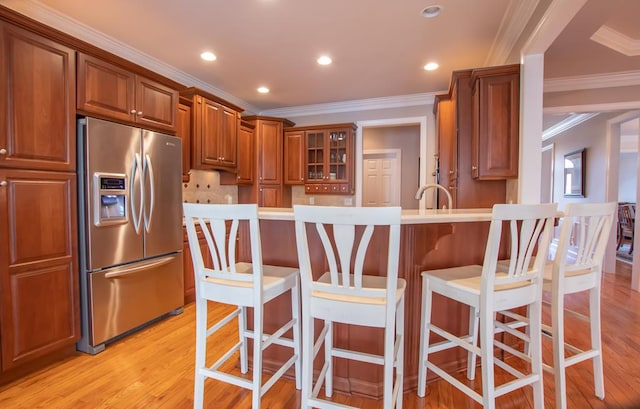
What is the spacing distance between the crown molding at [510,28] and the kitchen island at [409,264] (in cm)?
154

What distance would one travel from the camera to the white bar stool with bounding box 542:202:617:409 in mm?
1547

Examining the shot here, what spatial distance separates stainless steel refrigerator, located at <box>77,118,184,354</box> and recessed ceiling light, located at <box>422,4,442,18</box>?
2.37 metres

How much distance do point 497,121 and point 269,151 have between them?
3120 millimetres

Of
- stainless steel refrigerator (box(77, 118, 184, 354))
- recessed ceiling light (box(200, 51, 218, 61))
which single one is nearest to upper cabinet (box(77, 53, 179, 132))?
stainless steel refrigerator (box(77, 118, 184, 354))

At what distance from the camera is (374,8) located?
2.31 metres

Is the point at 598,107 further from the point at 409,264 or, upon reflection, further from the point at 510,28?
the point at 409,264

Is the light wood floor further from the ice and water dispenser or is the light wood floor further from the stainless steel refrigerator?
the ice and water dispenser

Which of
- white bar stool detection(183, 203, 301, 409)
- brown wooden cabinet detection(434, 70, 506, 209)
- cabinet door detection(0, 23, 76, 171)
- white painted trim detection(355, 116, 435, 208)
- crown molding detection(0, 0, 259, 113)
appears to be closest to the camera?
white bar stool detection(183, 203, 301, 409)

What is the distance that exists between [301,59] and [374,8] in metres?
1.09

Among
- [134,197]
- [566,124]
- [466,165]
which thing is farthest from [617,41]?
[134,197]

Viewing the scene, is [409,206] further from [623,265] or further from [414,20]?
[414,20]

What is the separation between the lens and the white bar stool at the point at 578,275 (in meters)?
1.55

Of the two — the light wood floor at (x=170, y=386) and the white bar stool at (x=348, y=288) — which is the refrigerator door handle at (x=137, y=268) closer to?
the light wood floor at (x=170, y=386)

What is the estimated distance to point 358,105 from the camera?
186 inches
